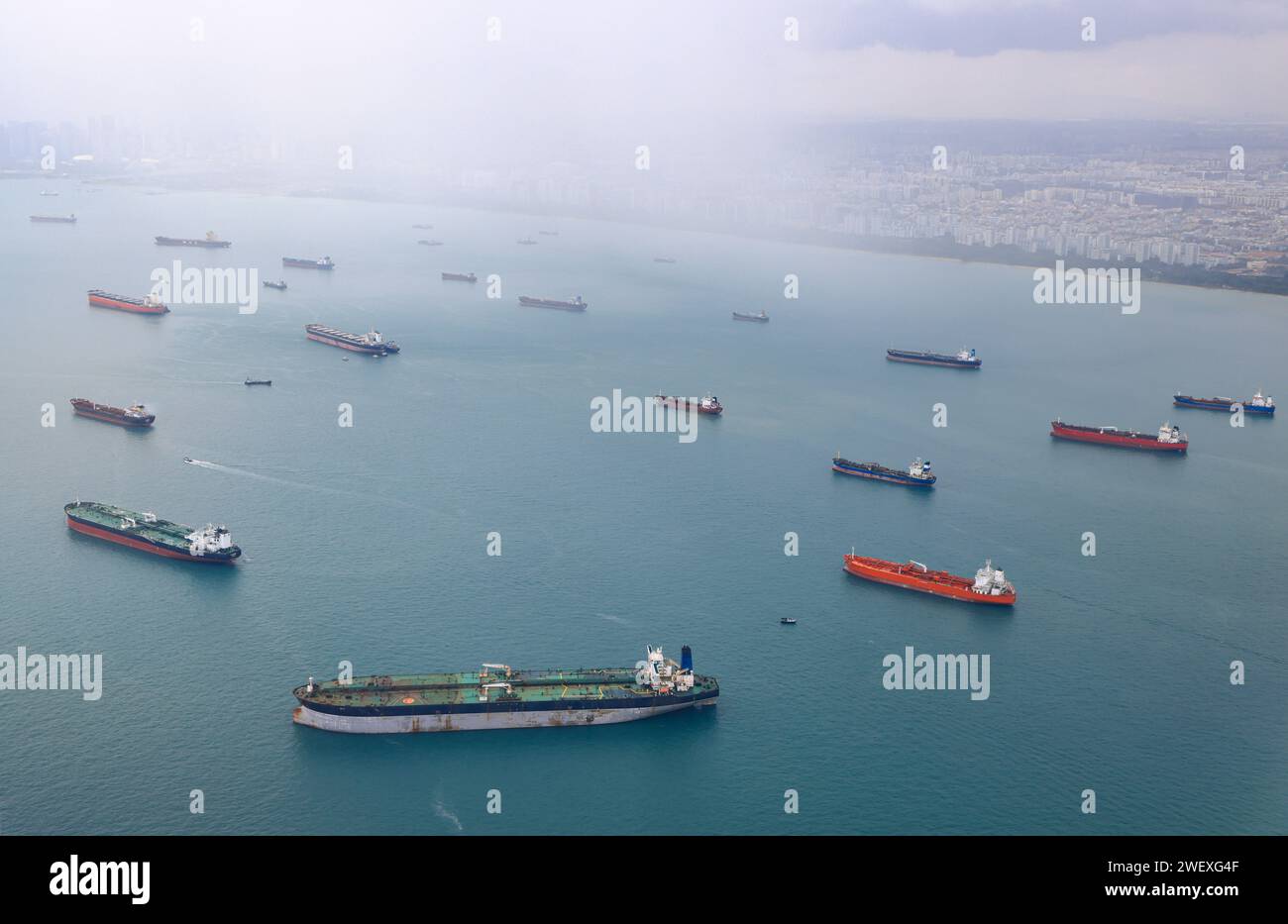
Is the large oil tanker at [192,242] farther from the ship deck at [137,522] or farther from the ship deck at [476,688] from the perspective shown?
the ship deck at [476,688]

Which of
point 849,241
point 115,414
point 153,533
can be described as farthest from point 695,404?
point 849,241

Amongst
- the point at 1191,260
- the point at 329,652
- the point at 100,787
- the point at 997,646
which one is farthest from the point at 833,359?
the point at 1191,260

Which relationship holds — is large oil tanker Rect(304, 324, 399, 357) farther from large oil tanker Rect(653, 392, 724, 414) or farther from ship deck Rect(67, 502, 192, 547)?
ship deck Rect(67, 502, 192, 547)

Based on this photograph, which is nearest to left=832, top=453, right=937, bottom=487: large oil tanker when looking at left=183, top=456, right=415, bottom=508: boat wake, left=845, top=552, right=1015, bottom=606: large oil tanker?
left=845, top=552, right=1015, bottom=606: large oil tanker

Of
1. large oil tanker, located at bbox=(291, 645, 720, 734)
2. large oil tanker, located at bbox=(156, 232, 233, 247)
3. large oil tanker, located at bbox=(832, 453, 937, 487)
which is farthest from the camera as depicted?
large oil tanker, located at bbox=(156, 232, 233, 247)

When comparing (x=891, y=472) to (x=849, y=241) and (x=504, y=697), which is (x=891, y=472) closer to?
(x=504, y=697)

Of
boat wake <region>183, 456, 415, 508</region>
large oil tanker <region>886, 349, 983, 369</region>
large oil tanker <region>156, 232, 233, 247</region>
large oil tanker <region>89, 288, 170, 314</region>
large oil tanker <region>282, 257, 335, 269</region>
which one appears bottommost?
boat wake <region>183, 456, 415, 508</region>

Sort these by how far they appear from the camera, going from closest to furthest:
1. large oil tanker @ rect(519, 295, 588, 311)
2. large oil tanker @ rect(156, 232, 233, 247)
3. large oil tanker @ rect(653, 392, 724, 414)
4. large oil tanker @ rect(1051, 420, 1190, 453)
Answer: large oil tanker @ rect(1051, 420, 1190, 453)
large oil tanker @ rect(653, 392, 724, 414)
large oil tanker @ rect(519, 295, 588, 311)
large oil tanker @ rect(156, 232, 233, 247)

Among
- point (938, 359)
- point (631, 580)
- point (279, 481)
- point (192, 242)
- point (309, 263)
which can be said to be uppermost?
point (192, 242)
